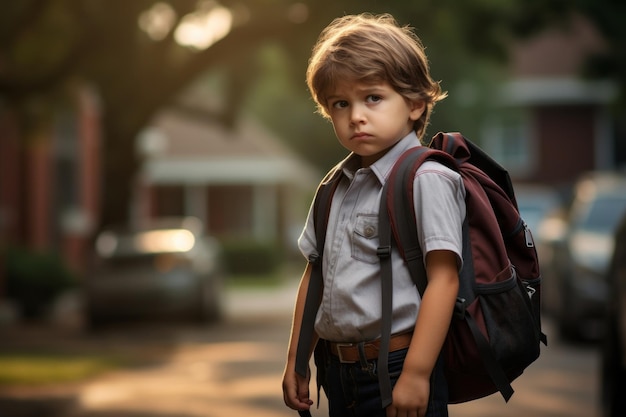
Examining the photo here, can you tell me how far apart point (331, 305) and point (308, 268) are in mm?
221

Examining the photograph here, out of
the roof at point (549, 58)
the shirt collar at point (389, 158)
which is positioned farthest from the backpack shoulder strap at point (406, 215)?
the roof at point (549, 58)

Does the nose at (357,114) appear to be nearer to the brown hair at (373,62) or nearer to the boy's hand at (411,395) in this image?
the brown hair at (373,62)

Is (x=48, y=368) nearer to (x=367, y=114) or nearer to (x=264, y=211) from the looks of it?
(x=367, y=114)

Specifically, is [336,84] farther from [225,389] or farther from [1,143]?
[1,143]

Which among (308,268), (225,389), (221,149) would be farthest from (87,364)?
(221,149)

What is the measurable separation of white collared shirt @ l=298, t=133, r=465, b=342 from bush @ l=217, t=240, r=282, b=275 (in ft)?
106

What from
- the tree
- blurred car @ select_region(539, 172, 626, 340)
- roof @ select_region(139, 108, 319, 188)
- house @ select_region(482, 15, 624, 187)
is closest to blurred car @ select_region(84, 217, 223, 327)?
the tree

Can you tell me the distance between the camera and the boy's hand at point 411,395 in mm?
3250

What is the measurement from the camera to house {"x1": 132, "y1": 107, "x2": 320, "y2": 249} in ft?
128

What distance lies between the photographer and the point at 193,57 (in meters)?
19.4

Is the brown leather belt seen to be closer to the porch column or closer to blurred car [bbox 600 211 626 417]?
blurred car [bbox 600 211 626 417]

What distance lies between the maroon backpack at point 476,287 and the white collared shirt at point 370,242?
0.13ft

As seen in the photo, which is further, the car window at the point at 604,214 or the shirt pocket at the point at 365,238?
the car window at the point at 604,214

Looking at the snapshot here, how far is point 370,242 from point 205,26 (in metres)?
16.3
